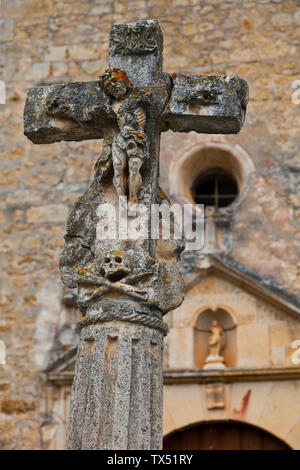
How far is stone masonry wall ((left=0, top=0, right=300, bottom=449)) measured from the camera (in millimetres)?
6645

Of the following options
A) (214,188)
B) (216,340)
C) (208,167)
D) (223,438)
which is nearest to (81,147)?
(208,167)

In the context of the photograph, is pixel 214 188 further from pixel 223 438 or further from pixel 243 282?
pixel 223 438

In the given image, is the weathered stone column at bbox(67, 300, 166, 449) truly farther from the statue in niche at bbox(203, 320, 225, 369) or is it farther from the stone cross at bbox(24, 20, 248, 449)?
the statue in niche at bbox(203, 320, 225, 369)

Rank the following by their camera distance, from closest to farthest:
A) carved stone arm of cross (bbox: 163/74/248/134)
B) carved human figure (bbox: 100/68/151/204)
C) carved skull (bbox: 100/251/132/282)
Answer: carved skull (bbox: 100/251/132/282), carved human figure (bbox: 100/68/151/204), carved stone arm of cross (bbox: 163/74/248/134)

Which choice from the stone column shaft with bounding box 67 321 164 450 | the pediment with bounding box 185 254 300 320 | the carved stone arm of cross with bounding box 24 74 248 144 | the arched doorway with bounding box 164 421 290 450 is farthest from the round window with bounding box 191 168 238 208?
the stone column shaft with bounding box 67 321 164 450

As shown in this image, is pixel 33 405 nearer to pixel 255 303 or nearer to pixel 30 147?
pixel 255 303

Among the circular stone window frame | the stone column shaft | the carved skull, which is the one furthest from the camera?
the circular stone window frame

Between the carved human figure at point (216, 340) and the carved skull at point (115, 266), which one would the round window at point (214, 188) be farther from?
the carved skull at point (115, 266)

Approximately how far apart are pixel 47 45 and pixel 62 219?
2.17 meters

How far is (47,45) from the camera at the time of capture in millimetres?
8102

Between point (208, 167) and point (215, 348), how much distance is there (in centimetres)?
196

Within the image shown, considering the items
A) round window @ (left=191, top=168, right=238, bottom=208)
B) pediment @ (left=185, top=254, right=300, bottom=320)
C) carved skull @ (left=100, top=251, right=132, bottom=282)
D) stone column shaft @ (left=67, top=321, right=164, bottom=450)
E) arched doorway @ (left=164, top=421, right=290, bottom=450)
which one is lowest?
stone column shaft @ (left=67, top=321, right=164, bottom=450)

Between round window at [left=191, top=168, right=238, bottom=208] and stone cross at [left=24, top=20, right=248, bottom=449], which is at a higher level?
round window at [left=191, top=168, right=238, bottom=208]

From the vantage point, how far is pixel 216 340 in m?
6.34
